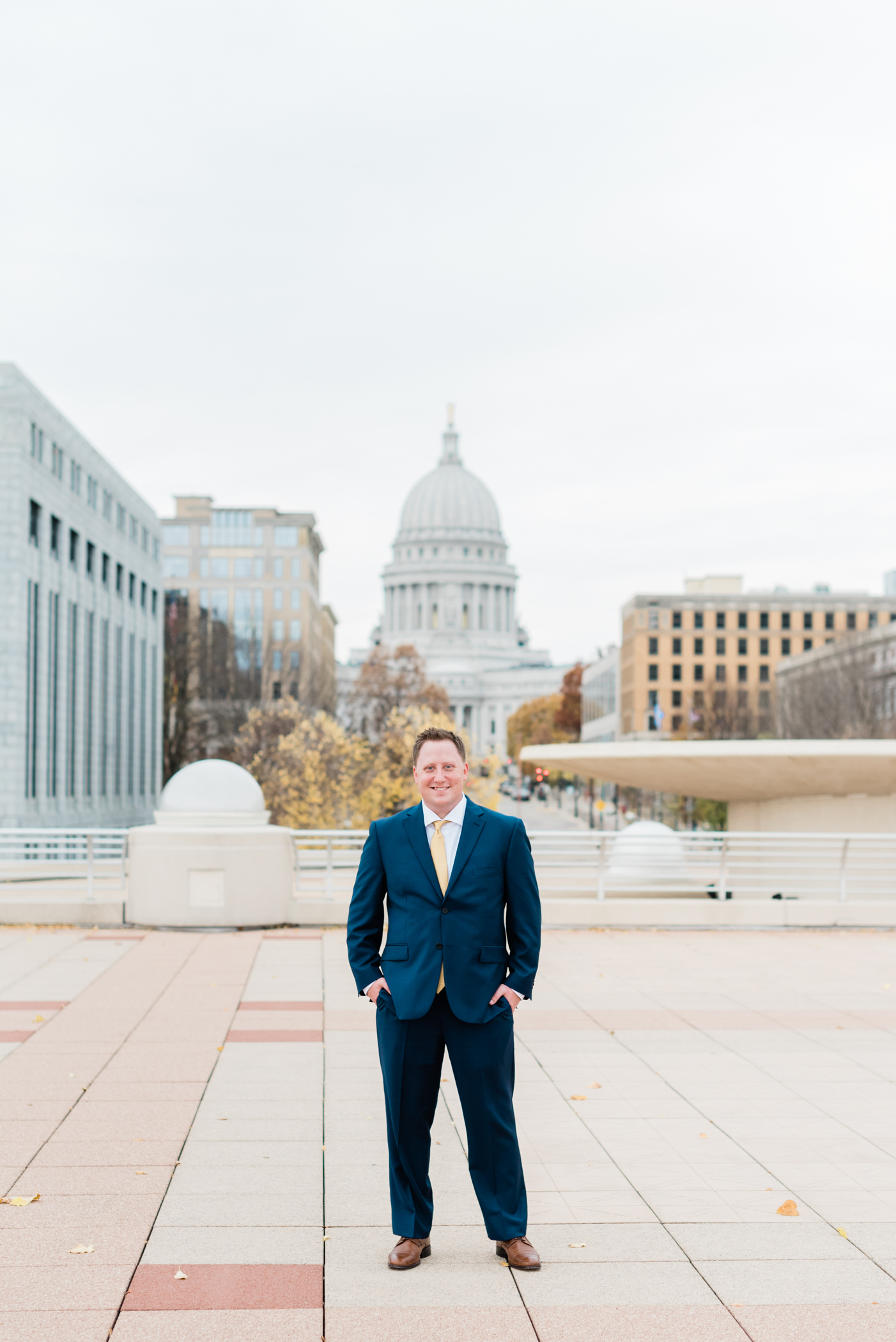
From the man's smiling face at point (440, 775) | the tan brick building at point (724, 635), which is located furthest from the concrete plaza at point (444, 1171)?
the tan brick building at point (724, 635)

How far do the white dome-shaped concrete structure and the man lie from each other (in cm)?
1234

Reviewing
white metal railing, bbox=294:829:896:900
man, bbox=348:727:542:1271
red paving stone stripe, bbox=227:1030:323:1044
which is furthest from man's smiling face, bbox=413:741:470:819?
white metal railing, bbox=294:829:896:900

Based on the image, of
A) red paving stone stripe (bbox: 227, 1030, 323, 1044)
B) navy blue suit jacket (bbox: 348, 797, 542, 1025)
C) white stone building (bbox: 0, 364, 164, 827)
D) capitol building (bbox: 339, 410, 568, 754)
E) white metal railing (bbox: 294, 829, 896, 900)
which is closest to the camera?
navy blue suit jacket (bbox: 348, 797, 542, 1025)

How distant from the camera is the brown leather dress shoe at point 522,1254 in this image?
5.37 m

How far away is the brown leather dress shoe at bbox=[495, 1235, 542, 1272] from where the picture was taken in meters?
5.37

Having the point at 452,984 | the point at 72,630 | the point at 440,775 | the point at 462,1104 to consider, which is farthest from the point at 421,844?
the point at 72,630

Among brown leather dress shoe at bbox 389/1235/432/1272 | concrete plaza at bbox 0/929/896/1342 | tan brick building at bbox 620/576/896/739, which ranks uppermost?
tan brick building at bbox 620/576/896/739

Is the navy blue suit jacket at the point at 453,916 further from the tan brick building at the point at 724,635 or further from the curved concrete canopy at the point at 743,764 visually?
the tan brick building at the point at 724,635

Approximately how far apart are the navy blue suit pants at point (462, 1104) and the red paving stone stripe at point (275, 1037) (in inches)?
184

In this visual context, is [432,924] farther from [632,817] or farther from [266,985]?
[632,817]

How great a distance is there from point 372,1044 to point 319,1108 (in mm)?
1860

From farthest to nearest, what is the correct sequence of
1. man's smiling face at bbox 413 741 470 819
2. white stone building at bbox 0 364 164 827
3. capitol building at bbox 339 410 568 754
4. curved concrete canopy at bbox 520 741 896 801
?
capitol building at bbox 339 410 568 754 < white stone building at bbox 0 364 164 827 < curved concrete canopy at bbox 520 741 896 801 < man's smiling face at bbox 413 741 470 819

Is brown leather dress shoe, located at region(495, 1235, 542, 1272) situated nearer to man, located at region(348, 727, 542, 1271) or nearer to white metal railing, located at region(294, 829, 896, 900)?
man, located at region(348, 727, 542, 1271)

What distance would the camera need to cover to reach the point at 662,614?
118125mm
